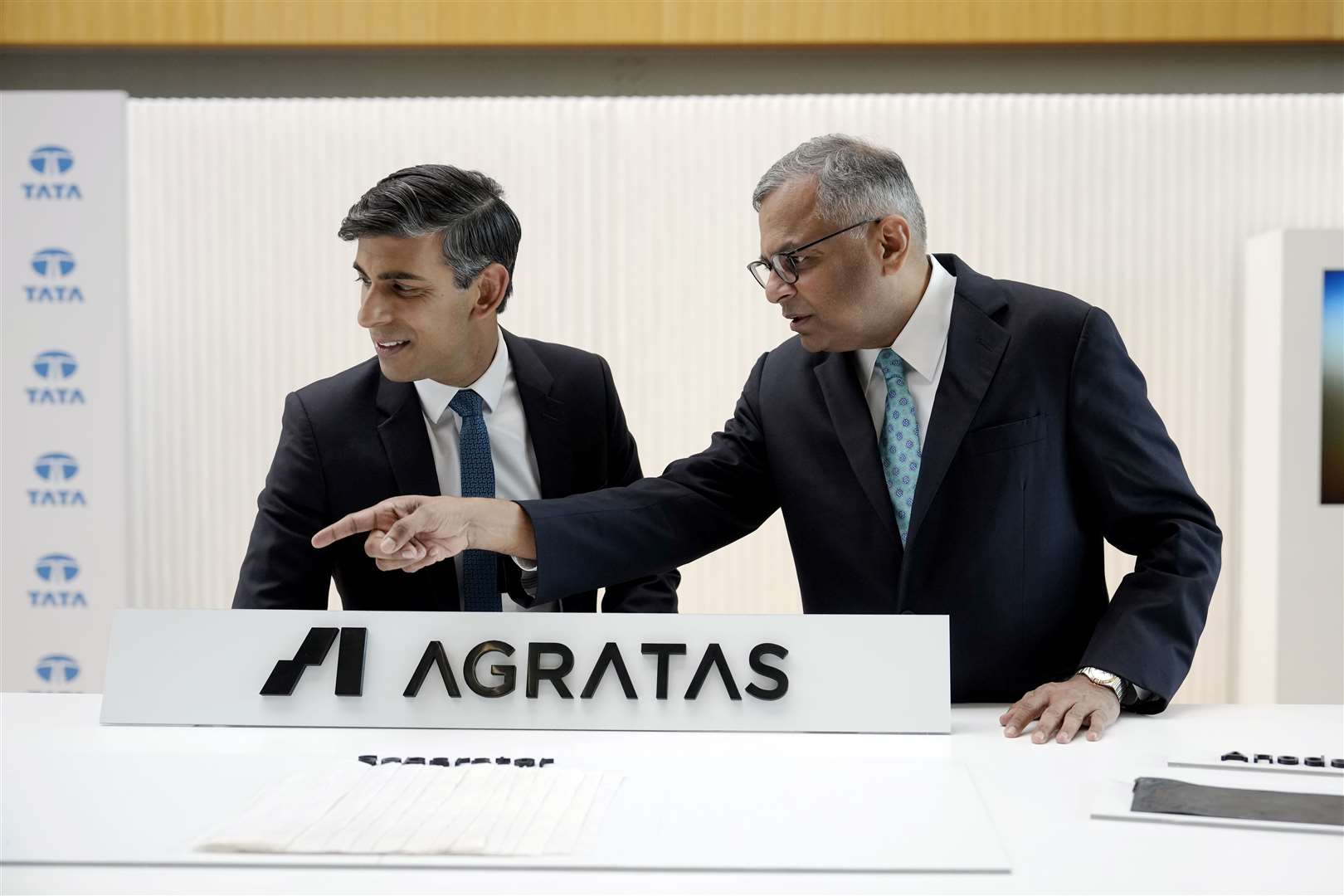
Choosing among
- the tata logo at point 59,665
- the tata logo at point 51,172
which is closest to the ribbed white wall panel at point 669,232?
the tata logo at point 51,172

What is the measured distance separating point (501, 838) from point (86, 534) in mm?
3639

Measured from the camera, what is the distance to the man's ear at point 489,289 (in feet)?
7.34

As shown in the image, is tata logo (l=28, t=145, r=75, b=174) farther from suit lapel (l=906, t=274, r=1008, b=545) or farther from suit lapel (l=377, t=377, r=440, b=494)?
suit lapel (l=906, t=274, r=1008, b=545)

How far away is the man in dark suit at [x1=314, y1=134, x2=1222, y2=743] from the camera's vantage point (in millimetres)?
2000

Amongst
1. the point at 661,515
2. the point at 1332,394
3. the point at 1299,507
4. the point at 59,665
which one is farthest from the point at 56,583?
the point at 1332,394

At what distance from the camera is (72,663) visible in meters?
4.30

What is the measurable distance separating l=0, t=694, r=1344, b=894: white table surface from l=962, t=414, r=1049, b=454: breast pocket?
461 mm

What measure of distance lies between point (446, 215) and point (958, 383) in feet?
3.24

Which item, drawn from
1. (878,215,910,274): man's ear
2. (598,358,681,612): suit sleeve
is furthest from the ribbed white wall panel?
(878,215,910,274): man's ear

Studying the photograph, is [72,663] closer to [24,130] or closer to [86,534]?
[86,534]

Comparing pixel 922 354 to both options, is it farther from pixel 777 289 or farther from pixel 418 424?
pixel 418 424

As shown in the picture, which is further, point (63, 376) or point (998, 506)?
point (63, 376)

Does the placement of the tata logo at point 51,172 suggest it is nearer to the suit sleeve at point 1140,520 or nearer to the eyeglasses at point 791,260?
the eyeglasses at point 791,260

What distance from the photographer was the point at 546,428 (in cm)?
224
